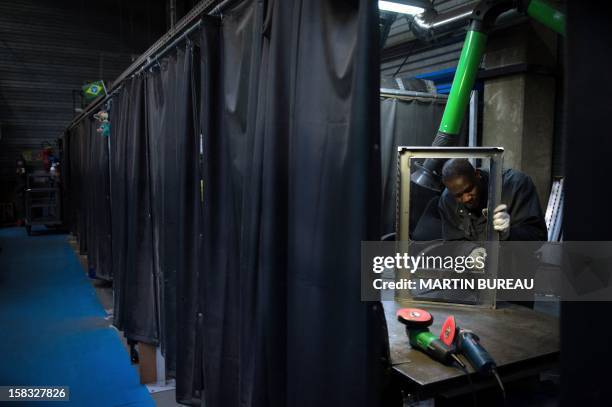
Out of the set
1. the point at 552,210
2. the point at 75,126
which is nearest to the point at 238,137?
the point at 552,210

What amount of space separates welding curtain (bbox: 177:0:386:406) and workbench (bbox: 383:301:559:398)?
159 mm

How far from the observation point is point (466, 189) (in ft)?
8.60

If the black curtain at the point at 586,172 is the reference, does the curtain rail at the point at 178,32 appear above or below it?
above

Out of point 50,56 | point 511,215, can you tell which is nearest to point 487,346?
point 511,215

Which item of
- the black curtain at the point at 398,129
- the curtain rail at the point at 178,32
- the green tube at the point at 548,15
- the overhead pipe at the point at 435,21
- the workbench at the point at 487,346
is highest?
the overhead pipe at the point at 435,21

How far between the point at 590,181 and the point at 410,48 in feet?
23.4

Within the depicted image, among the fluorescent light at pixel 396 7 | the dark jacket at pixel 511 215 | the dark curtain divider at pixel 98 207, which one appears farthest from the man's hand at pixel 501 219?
the dark curtain divider at pixel 98 207

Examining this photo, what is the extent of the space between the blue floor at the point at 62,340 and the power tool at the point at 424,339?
257cm

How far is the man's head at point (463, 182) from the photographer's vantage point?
259 cm

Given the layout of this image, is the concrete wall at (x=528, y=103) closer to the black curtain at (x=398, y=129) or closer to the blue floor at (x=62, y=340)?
the black curtain at (x=398, y=129)

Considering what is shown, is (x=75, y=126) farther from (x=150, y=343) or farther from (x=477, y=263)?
(x=477, y=263)

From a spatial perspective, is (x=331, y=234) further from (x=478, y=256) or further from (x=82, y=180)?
(x=82, y=180)

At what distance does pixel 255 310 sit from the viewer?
206 centimetres

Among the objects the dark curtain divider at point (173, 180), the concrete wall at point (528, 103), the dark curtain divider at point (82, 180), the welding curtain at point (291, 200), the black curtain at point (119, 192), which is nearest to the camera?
the welding curtain at point (291, 200)
